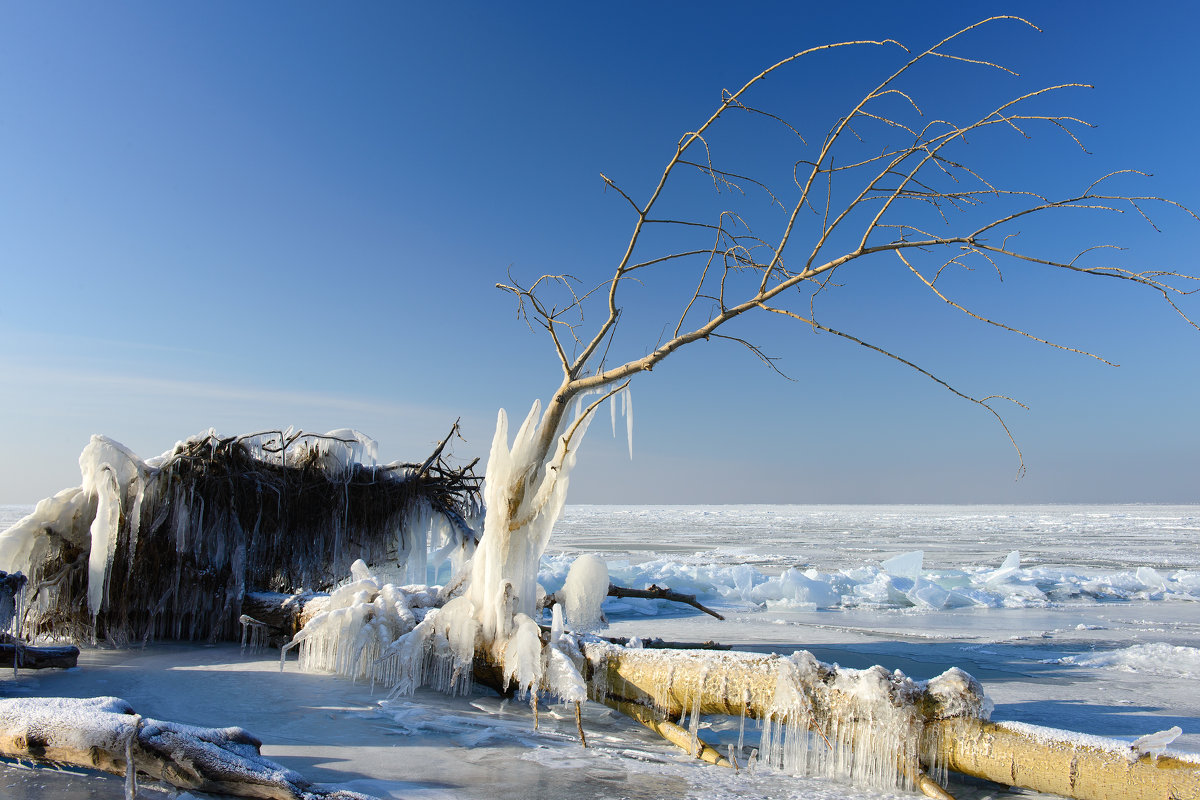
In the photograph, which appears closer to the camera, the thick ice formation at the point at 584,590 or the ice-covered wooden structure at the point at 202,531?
the thick ice formation at the point at 584,590

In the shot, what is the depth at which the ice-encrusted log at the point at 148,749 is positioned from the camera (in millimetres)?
2637

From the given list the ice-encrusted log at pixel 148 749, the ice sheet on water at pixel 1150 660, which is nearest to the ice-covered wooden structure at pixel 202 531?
the ice-encrusted log at pixel 148 749

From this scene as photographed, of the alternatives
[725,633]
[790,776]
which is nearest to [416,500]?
[725,633]

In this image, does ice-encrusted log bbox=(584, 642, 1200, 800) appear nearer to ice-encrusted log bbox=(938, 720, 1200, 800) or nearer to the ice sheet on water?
ice-encrusted log bbox=(938, 720, 1200, 800)

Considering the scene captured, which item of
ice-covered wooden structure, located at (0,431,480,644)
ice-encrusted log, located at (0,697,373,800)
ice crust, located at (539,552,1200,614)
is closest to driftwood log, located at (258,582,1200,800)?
ice-encrusted log, located at (0,697,373,800)

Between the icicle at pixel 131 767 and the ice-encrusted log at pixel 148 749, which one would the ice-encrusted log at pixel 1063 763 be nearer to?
the ice-encrusted log at pixel 148 749

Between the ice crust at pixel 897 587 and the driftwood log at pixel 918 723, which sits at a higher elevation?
the driftwood log at pixel 918 723

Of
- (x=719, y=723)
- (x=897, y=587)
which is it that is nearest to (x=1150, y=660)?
(x=719, y=723)

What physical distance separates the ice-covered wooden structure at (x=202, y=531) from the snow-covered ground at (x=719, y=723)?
0.53 m

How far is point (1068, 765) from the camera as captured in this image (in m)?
2.84

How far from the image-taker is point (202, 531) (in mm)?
6445

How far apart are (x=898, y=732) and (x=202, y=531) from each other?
616 centimetres

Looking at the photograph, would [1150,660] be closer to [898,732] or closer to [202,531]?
[898,732]

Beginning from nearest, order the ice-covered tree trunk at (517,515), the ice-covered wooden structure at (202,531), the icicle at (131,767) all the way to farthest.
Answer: the icicle at (131,767), the ice-covered tree trunk at (517,515), the ice-covered wooden structure at (202,531)
